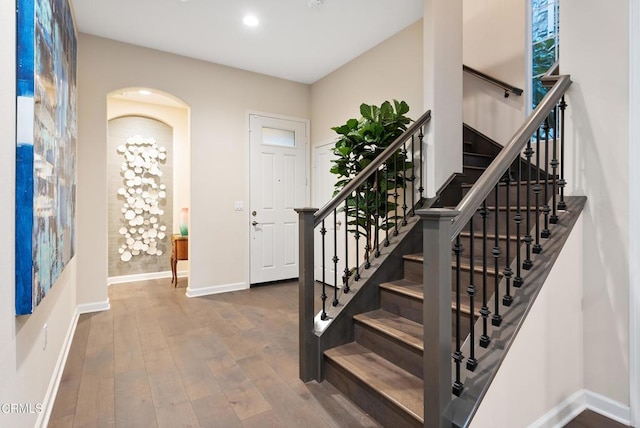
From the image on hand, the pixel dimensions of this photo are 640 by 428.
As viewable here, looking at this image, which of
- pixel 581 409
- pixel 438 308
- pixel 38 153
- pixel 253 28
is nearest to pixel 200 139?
pixel 253 28

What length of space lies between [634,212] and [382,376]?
5.42 ft

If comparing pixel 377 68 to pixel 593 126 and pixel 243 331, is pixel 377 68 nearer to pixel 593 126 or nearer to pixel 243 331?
pixel 593 126

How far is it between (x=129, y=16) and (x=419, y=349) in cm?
402

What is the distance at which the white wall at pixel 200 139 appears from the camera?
12.3 feet

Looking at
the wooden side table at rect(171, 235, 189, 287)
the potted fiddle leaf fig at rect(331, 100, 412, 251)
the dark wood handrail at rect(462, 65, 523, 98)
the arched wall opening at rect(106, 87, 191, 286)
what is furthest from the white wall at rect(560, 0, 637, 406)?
the arched wall opening at rect(106, 87, 191, 286)

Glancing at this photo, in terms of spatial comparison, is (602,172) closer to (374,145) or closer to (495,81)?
(374,145)

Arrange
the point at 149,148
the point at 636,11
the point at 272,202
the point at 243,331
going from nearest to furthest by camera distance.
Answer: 1. the point at 636,11
2. the point at 243,331
3. the point at 272,202
4. the point at 149,148

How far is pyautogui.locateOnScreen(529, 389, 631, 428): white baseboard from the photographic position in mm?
1777

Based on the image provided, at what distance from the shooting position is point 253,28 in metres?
3.66

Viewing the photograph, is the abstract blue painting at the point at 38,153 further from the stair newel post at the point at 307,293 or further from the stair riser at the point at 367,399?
the stair riser at the point at 367,399

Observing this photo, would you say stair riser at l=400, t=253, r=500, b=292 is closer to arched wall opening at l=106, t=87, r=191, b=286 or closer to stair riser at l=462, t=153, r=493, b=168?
stair riser at l=462, t=153, r=493, b=168

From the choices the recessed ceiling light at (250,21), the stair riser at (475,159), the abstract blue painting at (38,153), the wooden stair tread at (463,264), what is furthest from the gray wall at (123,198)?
the stair riser at (475,159)

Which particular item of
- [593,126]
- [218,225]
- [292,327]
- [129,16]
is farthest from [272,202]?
[593,126]

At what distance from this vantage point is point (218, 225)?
4590mm
